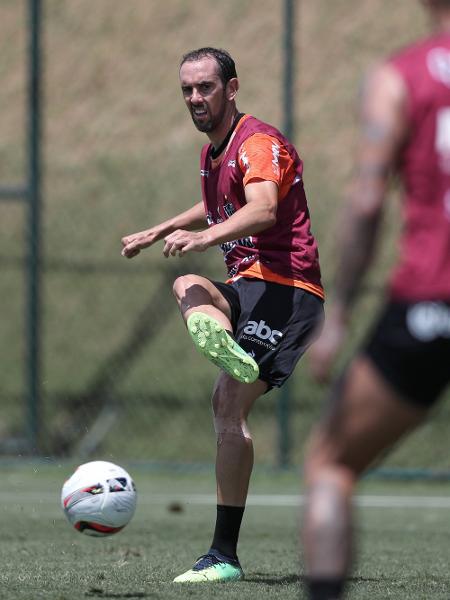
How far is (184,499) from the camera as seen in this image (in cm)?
1010

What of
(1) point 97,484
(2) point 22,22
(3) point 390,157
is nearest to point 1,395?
(2) point 22,22

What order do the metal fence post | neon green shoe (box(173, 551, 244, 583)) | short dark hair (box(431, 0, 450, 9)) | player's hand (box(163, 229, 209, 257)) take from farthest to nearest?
the metal fence post
neon green shoe (box(173, 551, 244, 583))
player's hand (box(163, 229, 209, 257))
short dark hair (box(431, 0, 450, 9))

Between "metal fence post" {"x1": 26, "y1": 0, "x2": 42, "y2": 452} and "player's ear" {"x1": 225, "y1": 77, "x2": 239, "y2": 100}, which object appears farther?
"metal fence post" {"x1": 26, "y1": 0, "x2": 42, "y2": 452}

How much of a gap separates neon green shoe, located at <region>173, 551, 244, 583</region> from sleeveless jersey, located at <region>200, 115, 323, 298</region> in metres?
1.26

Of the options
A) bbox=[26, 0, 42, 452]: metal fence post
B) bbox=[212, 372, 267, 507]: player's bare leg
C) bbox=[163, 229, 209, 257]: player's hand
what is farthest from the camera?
bbox=[26, 0, 42, 452]: metal fence post

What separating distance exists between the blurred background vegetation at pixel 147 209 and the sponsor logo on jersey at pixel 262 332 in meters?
6.05

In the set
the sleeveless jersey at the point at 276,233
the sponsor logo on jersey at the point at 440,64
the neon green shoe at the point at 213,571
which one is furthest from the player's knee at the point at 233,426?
the sponsor logo on jersey at the point at 440,64

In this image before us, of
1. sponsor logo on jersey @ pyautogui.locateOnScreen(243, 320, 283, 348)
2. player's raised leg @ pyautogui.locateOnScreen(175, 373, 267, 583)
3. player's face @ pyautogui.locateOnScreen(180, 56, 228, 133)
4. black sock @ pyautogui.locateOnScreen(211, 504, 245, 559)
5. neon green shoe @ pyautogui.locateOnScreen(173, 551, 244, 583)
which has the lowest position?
neon green shoe @ pyautogui.locateOnScreen(173, 551, 244, 583)

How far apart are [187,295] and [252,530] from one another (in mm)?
2735

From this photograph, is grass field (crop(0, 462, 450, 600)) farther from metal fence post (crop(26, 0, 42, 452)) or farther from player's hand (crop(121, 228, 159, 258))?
player's hand (crop(121, 228, 159, 258))

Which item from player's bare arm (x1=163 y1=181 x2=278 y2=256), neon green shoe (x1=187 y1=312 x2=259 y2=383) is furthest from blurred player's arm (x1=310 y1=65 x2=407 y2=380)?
neon green shoe (x1=187 y1=312 x2=259 y2=383)

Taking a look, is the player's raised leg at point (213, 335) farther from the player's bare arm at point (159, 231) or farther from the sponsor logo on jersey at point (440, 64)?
the sponsor logo on jersey at point (440, 64)

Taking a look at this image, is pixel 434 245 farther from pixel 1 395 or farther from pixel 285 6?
pixel 1 395

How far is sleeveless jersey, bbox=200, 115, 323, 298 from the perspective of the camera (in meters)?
6.18
